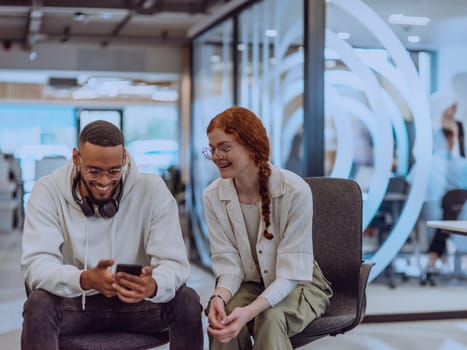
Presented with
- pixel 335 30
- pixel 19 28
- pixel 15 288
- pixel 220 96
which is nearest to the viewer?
pixel 335 30

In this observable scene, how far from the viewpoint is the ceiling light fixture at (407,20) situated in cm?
488

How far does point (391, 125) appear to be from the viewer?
498 cm

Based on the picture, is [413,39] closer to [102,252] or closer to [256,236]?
[256,236]

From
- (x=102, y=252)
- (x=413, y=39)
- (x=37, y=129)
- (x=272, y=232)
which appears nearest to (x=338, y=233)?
(x=272, y=232)

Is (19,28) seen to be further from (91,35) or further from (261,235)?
(261,235)

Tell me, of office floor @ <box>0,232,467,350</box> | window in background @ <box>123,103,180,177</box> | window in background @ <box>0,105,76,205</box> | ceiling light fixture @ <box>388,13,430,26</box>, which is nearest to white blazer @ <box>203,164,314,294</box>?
office floor @ <box>0,232,467,350</box>

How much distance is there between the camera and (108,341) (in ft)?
7.91

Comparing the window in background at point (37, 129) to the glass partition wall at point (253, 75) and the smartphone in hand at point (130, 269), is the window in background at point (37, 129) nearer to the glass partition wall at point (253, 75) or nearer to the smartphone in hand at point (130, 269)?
the glass partition wall at point (253, 75)

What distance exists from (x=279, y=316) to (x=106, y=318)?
0.57 meters

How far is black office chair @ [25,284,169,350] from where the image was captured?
2398 mm

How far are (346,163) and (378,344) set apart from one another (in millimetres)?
1308

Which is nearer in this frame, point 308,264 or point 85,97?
point 308,264

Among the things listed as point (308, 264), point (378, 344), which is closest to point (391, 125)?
point (378, 344)

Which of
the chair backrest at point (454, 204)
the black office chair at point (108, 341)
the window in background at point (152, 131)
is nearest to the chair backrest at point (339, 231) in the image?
the black office chair at point (108, 341)
